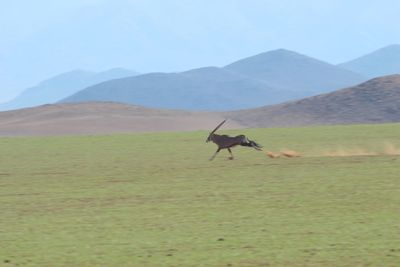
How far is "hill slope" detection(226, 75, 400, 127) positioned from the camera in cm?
8794

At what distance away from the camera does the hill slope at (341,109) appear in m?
87.9

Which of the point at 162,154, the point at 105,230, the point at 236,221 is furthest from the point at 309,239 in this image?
the point at 162,154

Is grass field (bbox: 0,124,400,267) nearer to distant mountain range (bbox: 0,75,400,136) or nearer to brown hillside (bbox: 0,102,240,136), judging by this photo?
brown hillside (bbox: 0,102,240,136)

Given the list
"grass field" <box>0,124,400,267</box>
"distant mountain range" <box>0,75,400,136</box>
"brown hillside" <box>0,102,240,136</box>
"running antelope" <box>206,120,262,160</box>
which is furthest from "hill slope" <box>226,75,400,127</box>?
"running antelope" <box>206,120,262,160</box>

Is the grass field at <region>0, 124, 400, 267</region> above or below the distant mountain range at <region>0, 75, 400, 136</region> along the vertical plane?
below

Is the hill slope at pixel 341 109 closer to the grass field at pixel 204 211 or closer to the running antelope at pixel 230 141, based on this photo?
the grass field at pixel 204 211

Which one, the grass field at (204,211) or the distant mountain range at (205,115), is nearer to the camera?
the grass field at (204,211)

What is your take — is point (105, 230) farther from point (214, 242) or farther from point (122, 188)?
point (122, 188)

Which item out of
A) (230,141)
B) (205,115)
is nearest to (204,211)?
(230,141)

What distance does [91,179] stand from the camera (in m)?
24.2

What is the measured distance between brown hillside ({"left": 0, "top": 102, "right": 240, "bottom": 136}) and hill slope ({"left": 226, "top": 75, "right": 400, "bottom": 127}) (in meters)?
3.61

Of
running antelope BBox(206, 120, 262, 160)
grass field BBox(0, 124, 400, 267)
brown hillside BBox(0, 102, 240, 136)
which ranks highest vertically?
brown hillside BBox(0, 102, 240, 136)

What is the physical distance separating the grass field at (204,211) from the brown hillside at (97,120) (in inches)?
1901

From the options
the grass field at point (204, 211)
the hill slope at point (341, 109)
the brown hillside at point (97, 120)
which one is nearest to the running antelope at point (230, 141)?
the grass field at point (204, 211)
